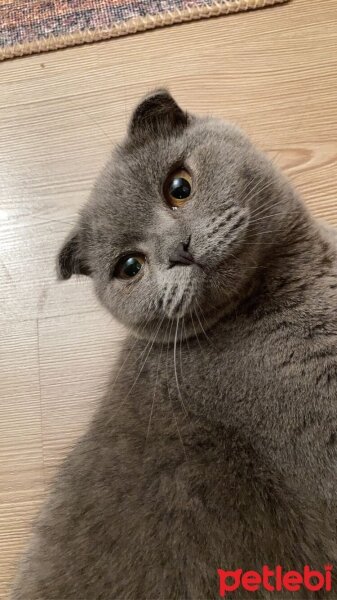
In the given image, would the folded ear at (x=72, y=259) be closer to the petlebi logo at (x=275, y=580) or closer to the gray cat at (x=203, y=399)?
the gray cat at (x=203, y=399)

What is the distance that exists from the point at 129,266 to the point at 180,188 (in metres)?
0.17

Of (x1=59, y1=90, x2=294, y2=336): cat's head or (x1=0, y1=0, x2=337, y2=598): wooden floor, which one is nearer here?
(x1=59, y1=90, x2=294, y2=336): cat's head

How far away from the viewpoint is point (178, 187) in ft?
3.16

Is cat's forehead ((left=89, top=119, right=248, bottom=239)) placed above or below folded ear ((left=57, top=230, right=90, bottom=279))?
above

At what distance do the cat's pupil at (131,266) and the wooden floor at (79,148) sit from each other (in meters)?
0.36

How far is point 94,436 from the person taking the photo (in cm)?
102

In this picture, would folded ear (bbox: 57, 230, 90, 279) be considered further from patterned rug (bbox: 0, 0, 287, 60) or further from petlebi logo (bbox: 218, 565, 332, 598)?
patterned rug (bbox: 0, 0, 287, 60)

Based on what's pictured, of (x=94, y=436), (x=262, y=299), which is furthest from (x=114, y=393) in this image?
(x=262, y=299)

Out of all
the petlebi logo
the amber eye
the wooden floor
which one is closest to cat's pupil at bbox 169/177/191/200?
the amber eye

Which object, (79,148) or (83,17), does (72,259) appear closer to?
(79,148)

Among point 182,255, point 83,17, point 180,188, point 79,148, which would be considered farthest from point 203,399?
point 83,17

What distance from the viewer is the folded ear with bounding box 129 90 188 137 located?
1.02 m

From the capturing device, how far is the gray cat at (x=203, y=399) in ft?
2.96

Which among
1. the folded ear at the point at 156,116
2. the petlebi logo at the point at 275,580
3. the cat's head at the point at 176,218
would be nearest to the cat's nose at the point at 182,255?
the cat's head at the point at 176,218
